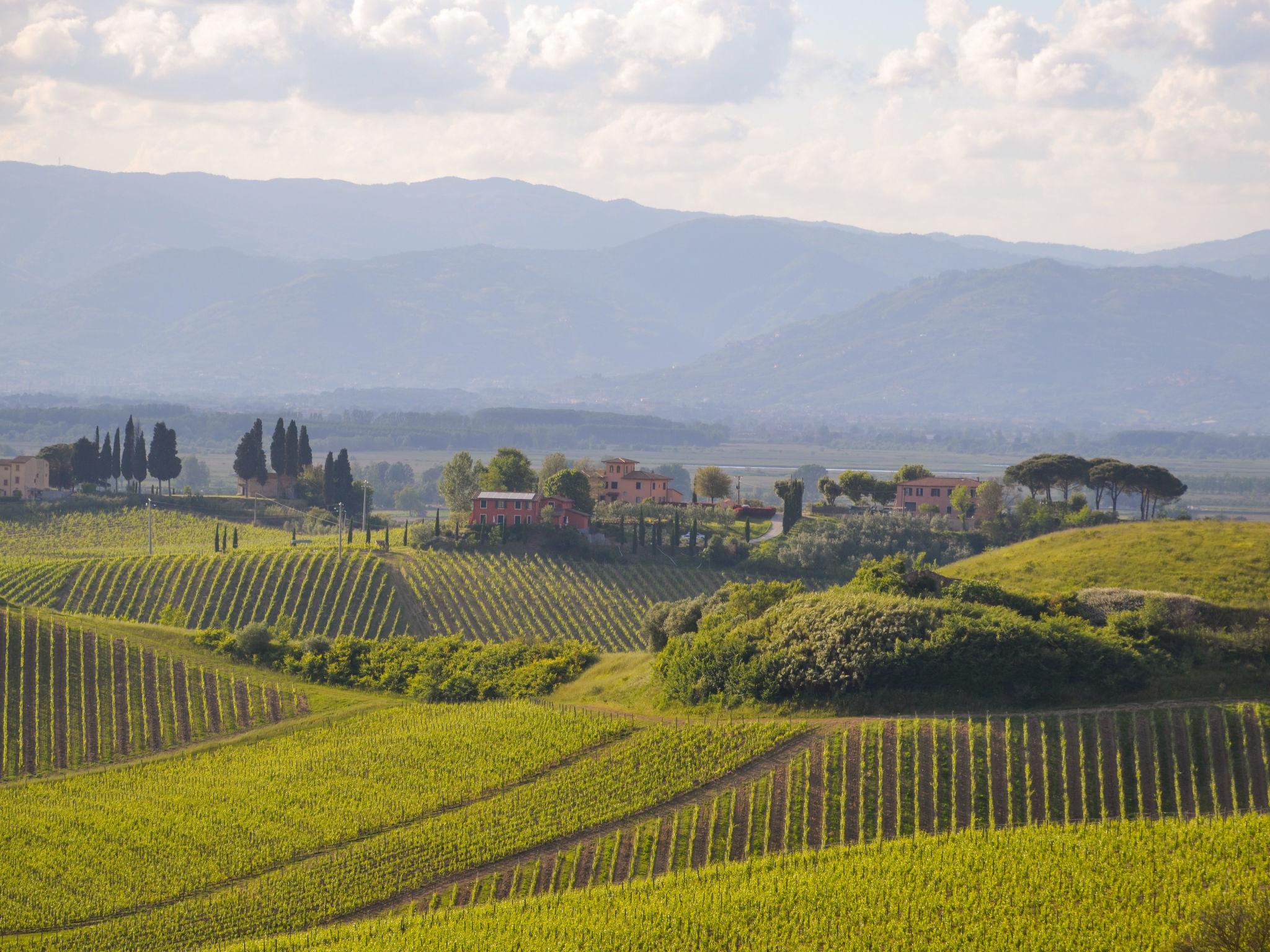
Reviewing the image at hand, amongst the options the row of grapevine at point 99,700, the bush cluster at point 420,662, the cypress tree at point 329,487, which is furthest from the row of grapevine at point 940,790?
the cypress tree at point 329,487

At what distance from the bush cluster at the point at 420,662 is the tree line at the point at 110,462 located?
7438cm

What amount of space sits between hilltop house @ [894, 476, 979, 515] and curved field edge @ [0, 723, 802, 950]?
89.8 meters

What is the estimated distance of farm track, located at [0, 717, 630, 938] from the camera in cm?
4650

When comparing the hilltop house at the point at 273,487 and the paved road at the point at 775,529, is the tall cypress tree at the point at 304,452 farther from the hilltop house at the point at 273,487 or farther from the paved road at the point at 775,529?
the paved road at the point at 775,529

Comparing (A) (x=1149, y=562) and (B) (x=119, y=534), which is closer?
(A) (x=1149, y=562)

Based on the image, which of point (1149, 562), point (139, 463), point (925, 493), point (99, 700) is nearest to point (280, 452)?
point (139, 463)

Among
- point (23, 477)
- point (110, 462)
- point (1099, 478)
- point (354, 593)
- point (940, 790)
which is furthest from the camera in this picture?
point (110, 462)

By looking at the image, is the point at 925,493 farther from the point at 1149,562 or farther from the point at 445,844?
the point at 445,844

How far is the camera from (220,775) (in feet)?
195

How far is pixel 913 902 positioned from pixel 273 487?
119440 millimetres

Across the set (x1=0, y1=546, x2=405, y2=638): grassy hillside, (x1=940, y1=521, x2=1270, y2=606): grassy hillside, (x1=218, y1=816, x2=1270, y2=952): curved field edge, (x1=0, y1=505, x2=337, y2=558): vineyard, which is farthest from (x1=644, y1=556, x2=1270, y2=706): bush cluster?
(x1=0, y1=505, x2=337, y2=558): vineyard

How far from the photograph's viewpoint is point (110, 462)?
5896 inches

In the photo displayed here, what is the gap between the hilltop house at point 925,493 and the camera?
14362 cm

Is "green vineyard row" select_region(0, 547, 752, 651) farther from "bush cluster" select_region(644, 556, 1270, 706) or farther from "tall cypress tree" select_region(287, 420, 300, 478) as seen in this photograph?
"tall cypress tree" select_region(287, 420, 300, 478)
